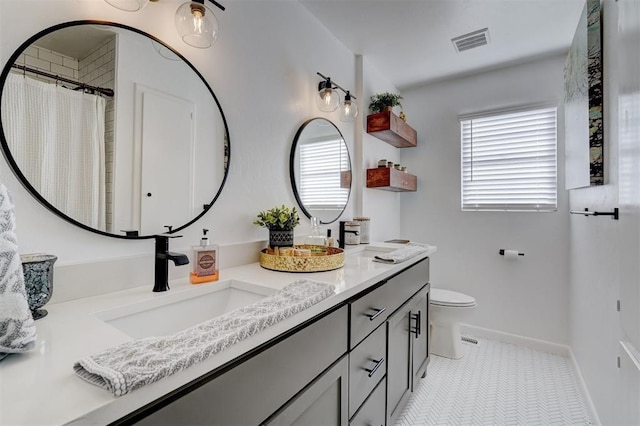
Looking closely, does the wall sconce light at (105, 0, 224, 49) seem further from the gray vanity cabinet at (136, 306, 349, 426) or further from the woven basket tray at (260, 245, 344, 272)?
the gray vanity cabinet at (136, 306, 349, 426)

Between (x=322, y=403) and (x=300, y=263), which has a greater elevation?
(x=300, y=263)

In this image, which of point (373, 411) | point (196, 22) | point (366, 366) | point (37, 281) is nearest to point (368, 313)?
point (366, 366)

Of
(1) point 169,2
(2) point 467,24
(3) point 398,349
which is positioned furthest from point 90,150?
(2) point 467,24

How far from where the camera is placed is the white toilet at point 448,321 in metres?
2.33

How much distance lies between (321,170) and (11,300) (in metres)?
1.64

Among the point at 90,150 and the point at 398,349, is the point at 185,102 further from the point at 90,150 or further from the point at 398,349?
the point at 398,349

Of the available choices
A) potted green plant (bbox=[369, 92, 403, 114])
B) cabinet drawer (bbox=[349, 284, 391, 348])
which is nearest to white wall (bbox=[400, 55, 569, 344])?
potted green plant (bbox=[369, 92, 403, 114])

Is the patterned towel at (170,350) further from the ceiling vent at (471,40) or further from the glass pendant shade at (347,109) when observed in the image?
the ceiling vent at (471,40)

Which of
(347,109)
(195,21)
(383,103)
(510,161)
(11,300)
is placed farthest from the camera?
(510,161)

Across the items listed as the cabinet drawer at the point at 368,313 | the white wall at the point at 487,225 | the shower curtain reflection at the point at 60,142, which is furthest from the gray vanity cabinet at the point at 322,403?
the white wall at the point at 487,225

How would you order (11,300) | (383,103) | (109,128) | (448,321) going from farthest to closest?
1. (383,103)
2. (448,321)
3. (109,128)
4. (11,300)

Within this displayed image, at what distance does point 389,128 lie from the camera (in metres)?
2.44

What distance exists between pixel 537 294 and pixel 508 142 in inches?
53.3

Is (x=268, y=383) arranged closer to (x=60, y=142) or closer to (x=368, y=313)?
(x=368, y=313)
